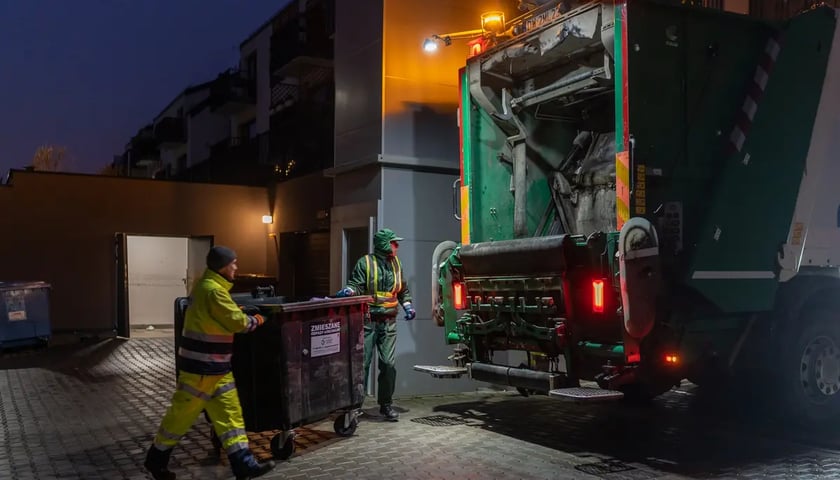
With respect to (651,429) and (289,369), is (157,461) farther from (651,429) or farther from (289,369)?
(651,429)

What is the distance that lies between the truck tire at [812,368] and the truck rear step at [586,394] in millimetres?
1653

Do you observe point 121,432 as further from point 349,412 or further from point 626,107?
point 626,107

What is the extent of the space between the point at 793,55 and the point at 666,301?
89.2 inches

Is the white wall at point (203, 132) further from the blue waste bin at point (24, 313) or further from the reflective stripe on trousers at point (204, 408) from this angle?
the reflective stripe on trousers at point (204, 408)

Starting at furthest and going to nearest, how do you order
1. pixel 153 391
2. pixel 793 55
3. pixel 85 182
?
1. pixel 85 182
2. pixel 153 391
3. pixel 793 55

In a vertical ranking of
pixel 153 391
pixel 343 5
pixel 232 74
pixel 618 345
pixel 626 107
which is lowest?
pixel 153 391

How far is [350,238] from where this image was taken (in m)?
8.64

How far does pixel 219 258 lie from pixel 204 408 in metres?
0.95

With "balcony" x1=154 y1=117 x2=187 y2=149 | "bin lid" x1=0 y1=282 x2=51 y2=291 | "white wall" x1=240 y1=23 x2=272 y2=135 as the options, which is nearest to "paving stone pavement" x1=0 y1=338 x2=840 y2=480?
"bin lid" x1=0 y1=282 x2=51 y2=291

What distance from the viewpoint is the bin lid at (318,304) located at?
17.5 feet

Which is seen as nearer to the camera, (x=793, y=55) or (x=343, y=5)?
(x=793, y=55)

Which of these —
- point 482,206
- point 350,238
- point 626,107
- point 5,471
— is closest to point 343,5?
point 350,238

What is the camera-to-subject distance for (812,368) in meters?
6.10

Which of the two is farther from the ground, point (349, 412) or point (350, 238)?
point (350, 238)
